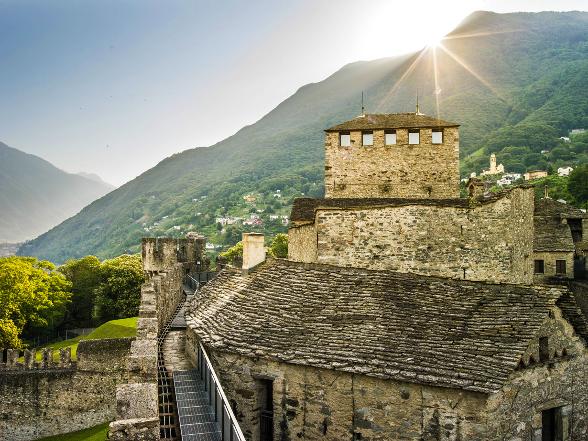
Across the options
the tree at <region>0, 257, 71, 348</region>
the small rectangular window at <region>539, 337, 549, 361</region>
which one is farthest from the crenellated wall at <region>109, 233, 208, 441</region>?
the tree at <region>0, 257, 71, 348</region>

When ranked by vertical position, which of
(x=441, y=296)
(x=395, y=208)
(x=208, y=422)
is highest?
(x=395, y=208)

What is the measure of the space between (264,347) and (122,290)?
49351mm

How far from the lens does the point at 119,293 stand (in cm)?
5647

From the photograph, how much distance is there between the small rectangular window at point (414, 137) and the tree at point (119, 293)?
3705cm

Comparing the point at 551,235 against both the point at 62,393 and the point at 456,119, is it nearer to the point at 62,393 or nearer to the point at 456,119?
the point at 62,393

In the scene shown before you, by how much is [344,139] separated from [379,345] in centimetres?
1783

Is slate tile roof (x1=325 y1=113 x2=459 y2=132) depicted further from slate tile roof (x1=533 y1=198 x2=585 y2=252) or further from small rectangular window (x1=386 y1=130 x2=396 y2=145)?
slate tile roof (x1=533 y1=198 x2=585 y2=252)

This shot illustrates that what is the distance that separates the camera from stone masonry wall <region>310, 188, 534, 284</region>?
1482 cm

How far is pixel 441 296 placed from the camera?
449 inches

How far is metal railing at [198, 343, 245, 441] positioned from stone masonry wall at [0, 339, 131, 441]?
15629 millimetres

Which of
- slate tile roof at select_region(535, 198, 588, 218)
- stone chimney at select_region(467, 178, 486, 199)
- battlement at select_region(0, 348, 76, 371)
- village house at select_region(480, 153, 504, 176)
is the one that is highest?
village house at select_region(480, 153, 504, 176)

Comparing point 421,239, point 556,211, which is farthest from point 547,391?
point 556,211

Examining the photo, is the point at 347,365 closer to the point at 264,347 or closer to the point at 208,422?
the point at 264,347

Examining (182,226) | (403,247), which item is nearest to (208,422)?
(403,247)
